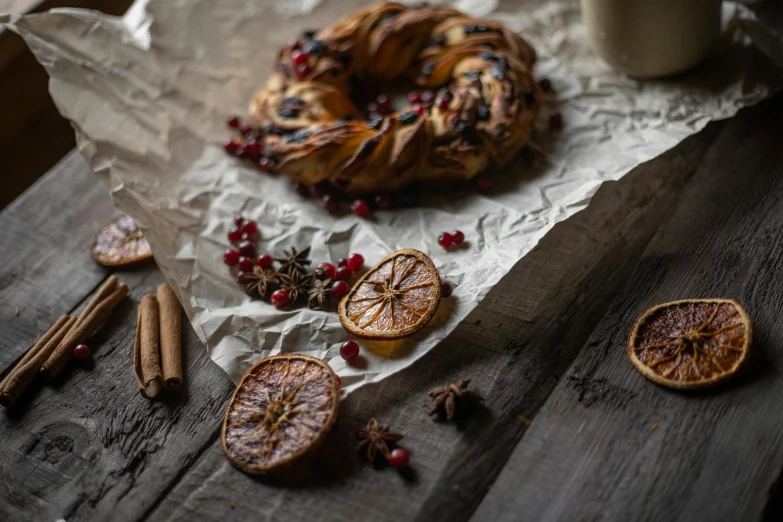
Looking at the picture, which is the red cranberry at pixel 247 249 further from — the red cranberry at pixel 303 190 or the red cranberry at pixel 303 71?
Answer: the red cranberry at pixel 303 71

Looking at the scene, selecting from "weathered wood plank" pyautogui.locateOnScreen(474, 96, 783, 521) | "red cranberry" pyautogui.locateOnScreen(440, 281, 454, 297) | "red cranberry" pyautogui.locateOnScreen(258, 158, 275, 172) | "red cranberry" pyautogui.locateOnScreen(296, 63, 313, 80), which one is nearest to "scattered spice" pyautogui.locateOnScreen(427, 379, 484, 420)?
"weathered wood plank" pyautogui.locateOnScreen(474, 96, 783, 521)

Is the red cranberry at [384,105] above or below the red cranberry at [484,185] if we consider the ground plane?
above

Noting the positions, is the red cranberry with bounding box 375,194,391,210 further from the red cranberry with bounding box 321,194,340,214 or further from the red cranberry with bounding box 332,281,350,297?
the red cranberry with bounding box 332,281,350,297

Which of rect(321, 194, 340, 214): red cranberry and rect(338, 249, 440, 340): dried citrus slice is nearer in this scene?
rect(338, 249, 440, 340): dried citrus slice

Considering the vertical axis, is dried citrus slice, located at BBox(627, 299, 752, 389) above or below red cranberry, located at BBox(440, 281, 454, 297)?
below

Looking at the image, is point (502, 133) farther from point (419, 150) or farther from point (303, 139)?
point (303, 139)

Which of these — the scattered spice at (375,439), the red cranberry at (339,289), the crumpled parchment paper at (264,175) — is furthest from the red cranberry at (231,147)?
the scattered spice at (375,439)

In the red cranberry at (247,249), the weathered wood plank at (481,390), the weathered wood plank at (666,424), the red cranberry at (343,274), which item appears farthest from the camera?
the red cranberry at (247,249)
